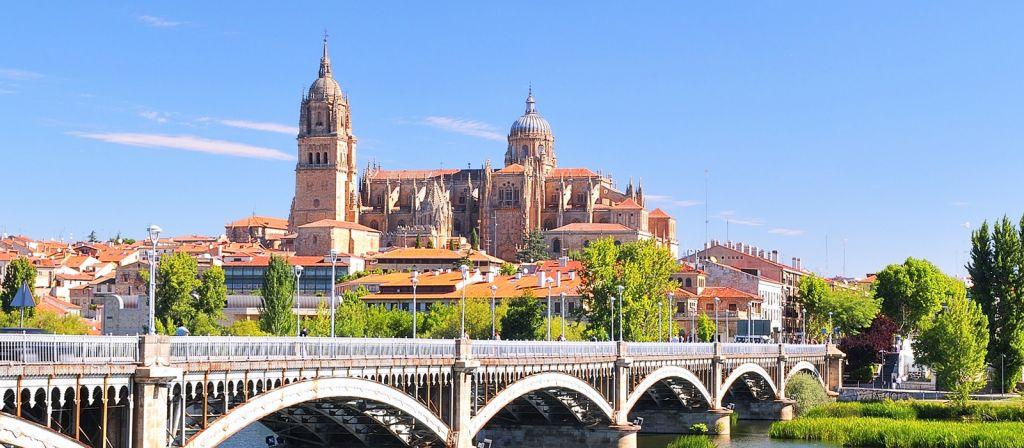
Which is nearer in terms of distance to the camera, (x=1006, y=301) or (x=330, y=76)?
(x=1006, y=301)

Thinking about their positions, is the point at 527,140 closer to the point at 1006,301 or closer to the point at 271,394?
the point at 1006,301

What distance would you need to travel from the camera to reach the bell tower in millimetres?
189250

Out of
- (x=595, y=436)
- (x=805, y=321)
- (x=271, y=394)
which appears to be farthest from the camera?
(x=805, y=321)

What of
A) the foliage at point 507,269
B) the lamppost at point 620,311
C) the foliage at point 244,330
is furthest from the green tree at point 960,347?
the foliage at point 507,269

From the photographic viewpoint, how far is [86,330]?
82562 millimetres

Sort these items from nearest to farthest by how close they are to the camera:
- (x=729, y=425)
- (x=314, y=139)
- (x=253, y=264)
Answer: (x=729, y=425) < (x=253, y=264) < (x=314, y=139)

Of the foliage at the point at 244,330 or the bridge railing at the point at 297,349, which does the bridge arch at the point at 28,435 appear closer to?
the bridge railing at the point at 297,349

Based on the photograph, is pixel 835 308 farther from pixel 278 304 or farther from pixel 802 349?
pixel 278 304

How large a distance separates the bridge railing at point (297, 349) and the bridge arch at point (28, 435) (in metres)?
3.90

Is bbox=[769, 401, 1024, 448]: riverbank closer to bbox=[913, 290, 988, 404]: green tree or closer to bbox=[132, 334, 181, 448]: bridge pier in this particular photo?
bbox=[913, 290, 988, 404]: green tree

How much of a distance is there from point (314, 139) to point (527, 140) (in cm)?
2890

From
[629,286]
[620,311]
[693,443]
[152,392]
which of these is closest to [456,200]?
[629,286]

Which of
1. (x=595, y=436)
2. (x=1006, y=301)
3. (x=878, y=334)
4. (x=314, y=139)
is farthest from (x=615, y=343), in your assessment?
(x=314, y=139)

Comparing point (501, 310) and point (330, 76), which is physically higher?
point (330, 76)
